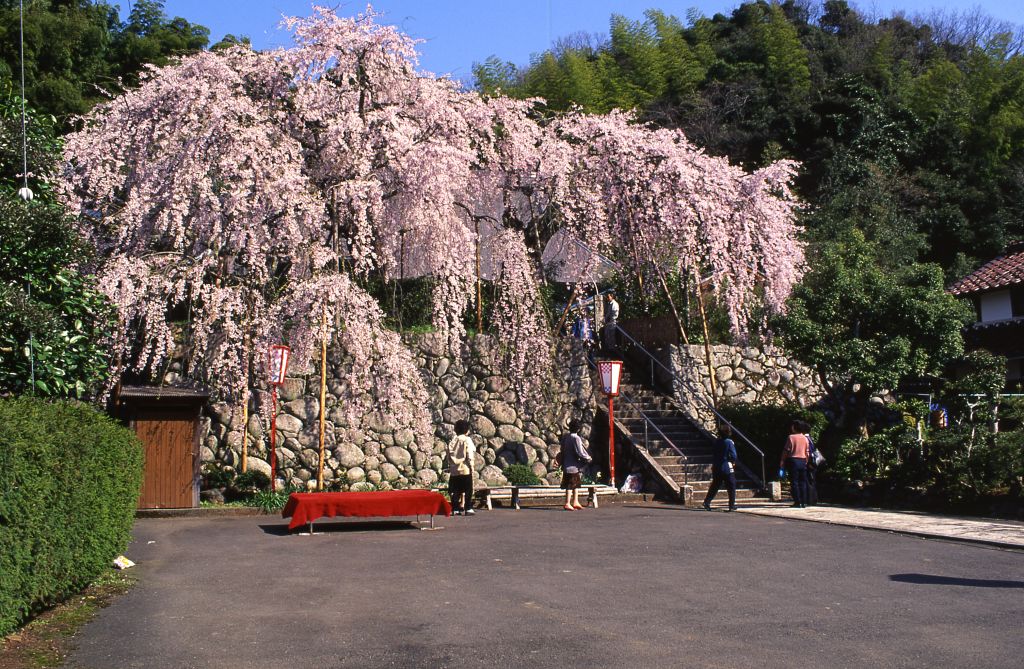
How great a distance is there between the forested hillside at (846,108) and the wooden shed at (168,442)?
21.2 meters

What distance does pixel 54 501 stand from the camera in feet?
23.8

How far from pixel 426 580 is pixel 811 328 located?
40.5 feet

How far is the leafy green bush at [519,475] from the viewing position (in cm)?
2059

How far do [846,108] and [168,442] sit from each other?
31.2 m

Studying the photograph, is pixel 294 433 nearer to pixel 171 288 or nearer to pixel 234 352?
pixel 234 352

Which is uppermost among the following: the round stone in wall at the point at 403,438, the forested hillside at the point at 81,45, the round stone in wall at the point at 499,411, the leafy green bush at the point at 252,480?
the forested hillside at the point at 81,45

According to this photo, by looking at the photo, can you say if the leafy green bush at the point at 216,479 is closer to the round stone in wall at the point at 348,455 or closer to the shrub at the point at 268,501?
the shrub at the point at 268,501

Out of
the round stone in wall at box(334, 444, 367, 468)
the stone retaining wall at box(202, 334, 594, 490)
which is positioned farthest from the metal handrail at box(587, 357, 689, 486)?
the round stone in wall at box(334, 444, 367, 468)

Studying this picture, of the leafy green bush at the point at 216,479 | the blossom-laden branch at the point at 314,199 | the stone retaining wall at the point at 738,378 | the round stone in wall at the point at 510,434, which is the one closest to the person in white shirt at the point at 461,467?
the blossom-laden branch at the point at 314,199

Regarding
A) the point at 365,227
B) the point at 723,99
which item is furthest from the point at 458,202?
the point at 723,99

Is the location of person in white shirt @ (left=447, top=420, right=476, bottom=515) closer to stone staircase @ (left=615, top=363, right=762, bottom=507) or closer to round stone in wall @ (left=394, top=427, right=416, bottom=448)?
round stone in wall @ (left=394, top=427, right=416, bottom=448)

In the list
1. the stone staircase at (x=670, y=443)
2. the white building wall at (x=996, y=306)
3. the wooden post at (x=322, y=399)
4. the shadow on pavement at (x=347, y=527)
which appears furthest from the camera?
the white building wall at (x=996, y=306)

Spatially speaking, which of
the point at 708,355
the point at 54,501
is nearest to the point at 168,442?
the point at 54,501

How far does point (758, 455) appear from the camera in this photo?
69.9 ft
